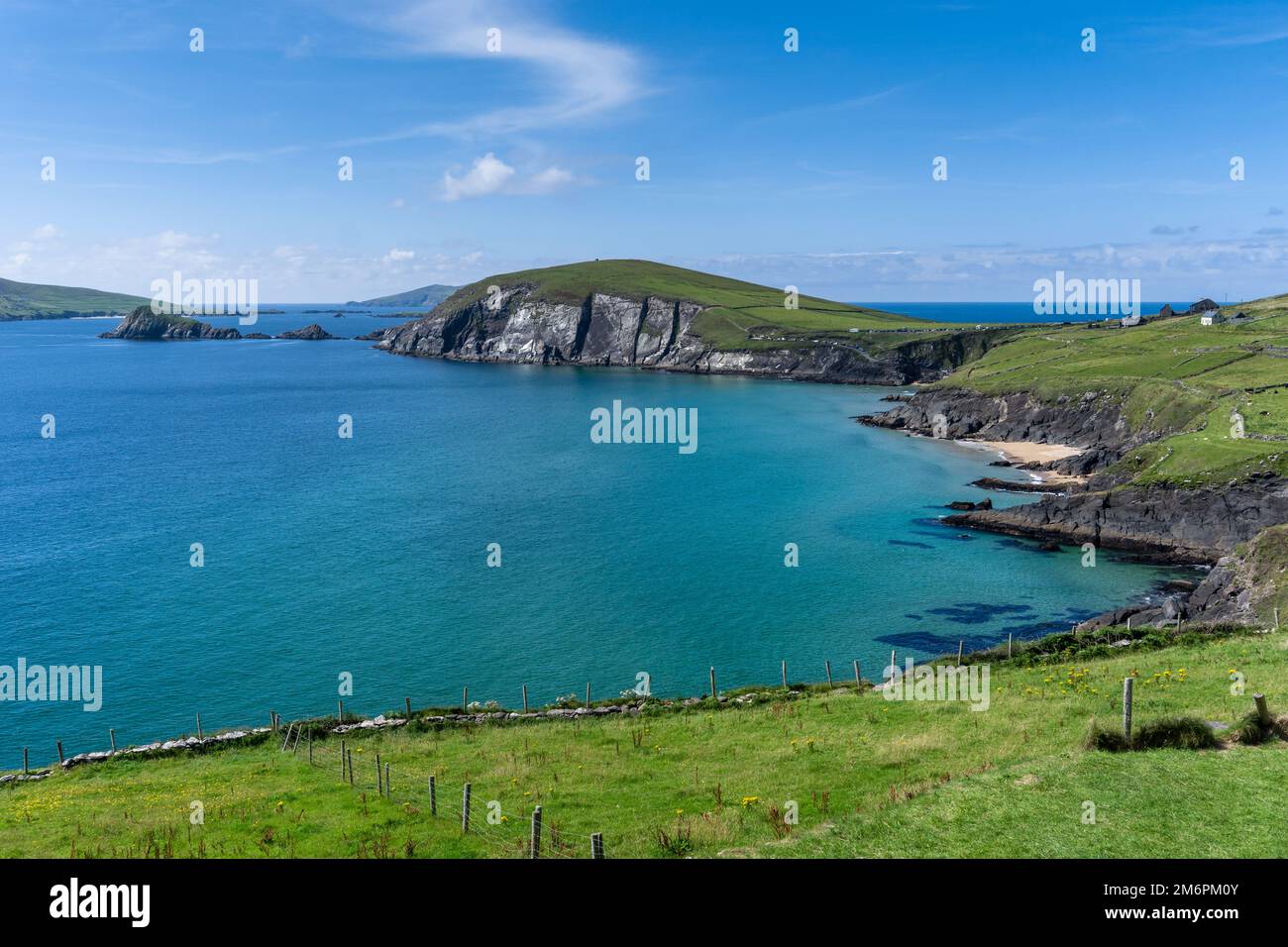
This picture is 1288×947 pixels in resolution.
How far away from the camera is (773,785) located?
25.5 meters

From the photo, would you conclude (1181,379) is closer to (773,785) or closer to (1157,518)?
(1157,518)

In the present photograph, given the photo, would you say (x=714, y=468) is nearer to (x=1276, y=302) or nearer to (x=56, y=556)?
Answer: (x=56, y=556)

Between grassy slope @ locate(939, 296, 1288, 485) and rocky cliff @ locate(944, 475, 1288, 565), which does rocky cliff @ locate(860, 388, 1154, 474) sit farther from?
rocky cliff @ locate(944, 475, 1288, 565)

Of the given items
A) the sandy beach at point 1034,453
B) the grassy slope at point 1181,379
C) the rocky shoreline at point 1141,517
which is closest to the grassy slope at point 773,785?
the rocky shoreline at point 1141,517

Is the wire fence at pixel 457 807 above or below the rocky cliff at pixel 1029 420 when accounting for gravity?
below

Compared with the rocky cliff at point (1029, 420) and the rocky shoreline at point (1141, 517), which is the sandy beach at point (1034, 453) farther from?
the rocky shoreline at point (1141, 517)

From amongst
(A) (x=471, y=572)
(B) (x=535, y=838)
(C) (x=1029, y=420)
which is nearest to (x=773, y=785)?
(B) (x=535, y=838)

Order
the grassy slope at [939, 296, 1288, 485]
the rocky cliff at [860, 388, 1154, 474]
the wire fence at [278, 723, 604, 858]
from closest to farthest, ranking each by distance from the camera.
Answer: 1. the wire fence at [278, 723, 604, 858]
2. the grassy slope at [939, 296, 1288, 485]
3. the rocky cliff at [860, 388, 1154, 474]

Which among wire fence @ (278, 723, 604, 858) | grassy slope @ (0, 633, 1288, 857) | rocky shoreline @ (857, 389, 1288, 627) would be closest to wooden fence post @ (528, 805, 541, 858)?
wire fence @ (278, 723, 604, 858)

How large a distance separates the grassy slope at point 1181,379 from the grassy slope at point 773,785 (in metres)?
47.3

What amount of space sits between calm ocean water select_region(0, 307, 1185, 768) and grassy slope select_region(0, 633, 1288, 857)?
11.9m

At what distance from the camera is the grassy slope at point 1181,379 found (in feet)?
254

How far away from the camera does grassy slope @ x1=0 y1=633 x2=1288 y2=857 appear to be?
19.2 meters

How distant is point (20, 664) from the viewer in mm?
49531
